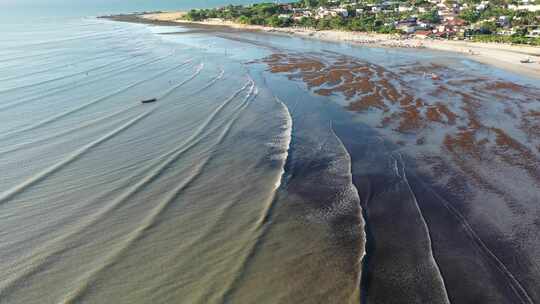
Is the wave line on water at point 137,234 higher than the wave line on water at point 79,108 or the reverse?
the reverse

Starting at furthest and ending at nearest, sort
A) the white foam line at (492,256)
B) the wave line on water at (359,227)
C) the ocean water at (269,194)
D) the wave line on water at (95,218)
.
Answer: the wave line on water at (95,218) < the ocean water at (269,194) < the wave line on water at (359,227) < the white foam line at (492,256)

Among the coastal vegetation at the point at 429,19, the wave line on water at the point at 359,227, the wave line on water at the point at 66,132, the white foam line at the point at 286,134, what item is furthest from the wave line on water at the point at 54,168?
the coastal vegetation at the point at 429,19

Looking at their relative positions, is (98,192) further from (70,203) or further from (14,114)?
(14,114)

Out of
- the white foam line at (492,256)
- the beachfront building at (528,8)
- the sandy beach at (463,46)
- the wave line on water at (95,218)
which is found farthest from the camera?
the beachfront building at (528,8)

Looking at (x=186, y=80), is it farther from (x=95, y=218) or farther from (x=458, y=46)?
(x=458, y=46)

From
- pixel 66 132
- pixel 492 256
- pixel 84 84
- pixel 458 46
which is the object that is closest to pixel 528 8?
pixel 458 46

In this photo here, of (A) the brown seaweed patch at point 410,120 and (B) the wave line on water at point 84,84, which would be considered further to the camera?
(B) the wave line on water at point 84,84

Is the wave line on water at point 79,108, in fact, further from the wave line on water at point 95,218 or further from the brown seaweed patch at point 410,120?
the brown seaweed patch at point 410,120

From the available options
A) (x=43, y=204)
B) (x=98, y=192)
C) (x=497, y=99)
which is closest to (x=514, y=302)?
(x=98, y=192)
